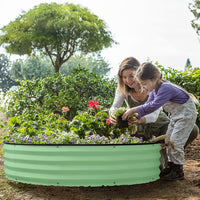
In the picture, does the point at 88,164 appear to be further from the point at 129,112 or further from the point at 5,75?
the point at 5,75

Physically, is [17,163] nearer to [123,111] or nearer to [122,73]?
[123,111]

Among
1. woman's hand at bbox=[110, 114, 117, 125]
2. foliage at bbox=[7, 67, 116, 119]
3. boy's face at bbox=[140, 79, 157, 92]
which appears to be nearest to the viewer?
boy's face at bbox=[140, 79, 157, 92]

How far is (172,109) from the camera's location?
290cm

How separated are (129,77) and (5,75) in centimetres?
2956

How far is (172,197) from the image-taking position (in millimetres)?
2396

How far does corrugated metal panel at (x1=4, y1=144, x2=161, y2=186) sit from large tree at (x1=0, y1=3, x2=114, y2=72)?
51.6 feet

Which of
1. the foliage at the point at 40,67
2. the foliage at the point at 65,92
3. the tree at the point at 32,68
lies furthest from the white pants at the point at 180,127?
the tree at the point at 32,68

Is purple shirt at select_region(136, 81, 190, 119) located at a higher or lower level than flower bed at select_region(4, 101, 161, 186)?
higher

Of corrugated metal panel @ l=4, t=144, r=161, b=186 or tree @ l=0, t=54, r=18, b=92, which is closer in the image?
corrugated metal panel @ l=4, t=144, r=161, b=186

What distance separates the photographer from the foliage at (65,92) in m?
5.07

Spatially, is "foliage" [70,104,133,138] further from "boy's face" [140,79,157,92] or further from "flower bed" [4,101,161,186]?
"boy's face" [140,79,157,92]

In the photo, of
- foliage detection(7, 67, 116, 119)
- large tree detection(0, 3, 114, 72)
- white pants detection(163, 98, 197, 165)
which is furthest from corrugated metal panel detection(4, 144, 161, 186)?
large tree detection(0, 3, 114, 72)

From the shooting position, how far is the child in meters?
2.71

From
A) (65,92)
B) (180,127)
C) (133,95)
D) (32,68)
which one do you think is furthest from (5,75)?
(180,127)
